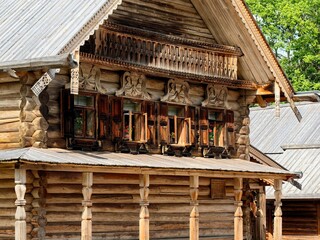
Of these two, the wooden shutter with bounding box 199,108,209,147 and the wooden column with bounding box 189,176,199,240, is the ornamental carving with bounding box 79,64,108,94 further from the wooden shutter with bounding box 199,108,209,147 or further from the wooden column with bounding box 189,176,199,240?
the wooden shutter with bounding box 199,108,209,147

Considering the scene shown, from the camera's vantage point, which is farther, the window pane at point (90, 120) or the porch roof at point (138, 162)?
the window pane at point (90, 120)

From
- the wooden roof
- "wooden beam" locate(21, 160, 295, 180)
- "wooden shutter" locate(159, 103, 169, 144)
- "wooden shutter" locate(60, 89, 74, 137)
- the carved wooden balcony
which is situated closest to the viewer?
"wooden beam" locate(21, 160, 295, 180)

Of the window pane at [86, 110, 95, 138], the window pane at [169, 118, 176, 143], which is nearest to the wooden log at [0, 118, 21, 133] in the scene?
the window pane at [86, 110, 95, 138]

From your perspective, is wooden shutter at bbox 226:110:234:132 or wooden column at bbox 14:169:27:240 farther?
wooden shutter at bbox 226:110:234:132

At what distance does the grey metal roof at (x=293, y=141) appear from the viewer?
4097 centimetres

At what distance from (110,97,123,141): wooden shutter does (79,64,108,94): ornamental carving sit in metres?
0.51

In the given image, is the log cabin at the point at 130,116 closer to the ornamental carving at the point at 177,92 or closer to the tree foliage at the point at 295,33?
the ornamental carving at the point at 177,92

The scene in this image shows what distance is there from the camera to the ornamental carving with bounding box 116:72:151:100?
31.1m

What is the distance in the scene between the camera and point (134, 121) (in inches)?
1248

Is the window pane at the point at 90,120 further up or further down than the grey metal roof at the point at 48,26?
further down

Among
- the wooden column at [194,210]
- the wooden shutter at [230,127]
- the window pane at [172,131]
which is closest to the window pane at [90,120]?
the wooden column at [194,210]

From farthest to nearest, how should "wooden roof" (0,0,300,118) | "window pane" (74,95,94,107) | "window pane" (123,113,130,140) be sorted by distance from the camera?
1. "window pane" (123,113,130,140)
2. "window pane" (74,95,94,107)
3. "wooden roof" (0,0,300,118)

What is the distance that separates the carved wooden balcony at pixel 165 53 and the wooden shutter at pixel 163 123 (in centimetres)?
114

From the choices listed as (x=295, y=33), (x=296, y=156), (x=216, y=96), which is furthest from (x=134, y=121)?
(x=295, y=33)
